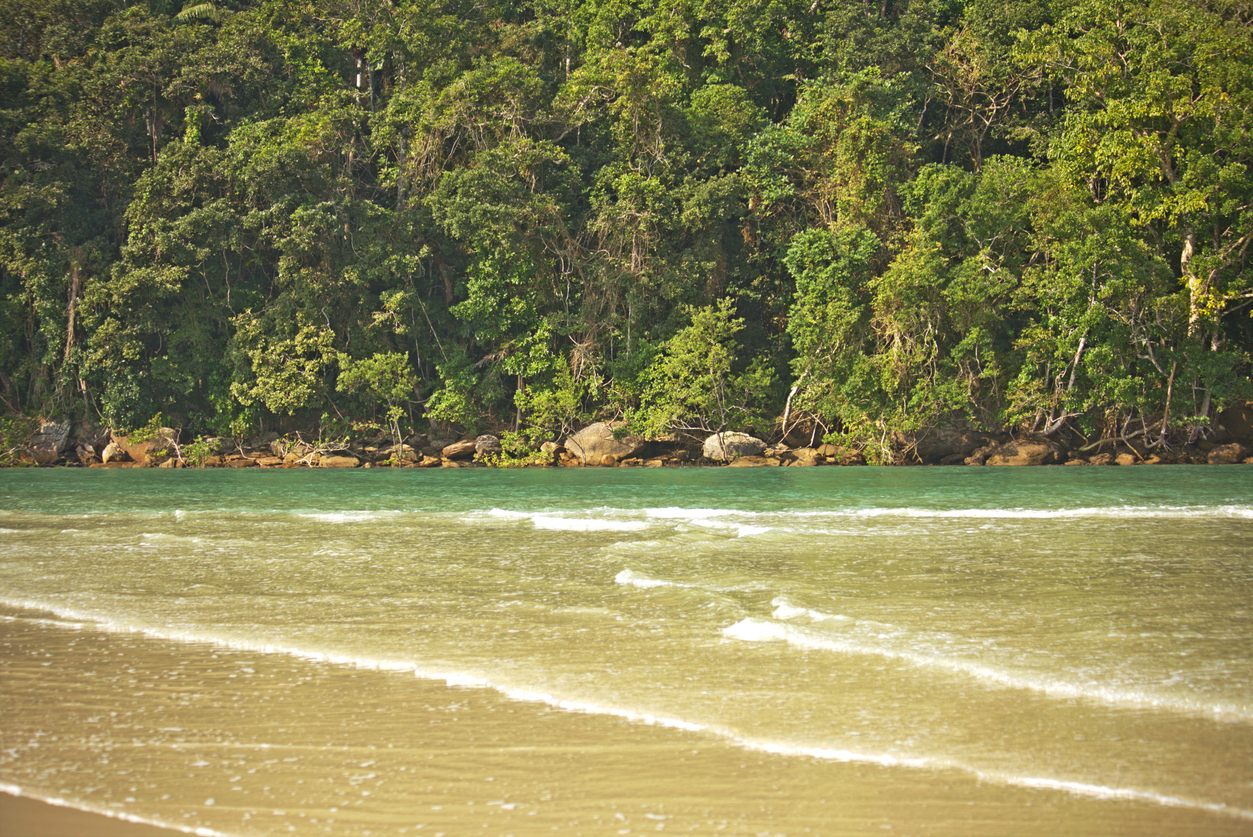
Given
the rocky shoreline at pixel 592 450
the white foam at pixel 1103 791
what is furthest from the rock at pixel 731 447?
the white foam at pixel 1103 791

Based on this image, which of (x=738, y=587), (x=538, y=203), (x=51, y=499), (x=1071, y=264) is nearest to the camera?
(x=738, y=587)

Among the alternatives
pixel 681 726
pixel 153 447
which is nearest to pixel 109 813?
pixel 681 726

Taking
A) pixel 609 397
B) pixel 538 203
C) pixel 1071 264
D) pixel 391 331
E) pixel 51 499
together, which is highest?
pixel 538 203

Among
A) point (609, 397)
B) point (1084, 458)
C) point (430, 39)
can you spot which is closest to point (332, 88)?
point (430, 39)

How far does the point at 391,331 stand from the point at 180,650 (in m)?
19.1

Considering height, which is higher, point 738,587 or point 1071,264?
point 1071,264

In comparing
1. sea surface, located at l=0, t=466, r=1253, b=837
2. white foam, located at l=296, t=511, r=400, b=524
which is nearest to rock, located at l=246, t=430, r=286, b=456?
white foam, located at l=296, t=511, r=400, b=524

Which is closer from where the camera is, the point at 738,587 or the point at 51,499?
the point at 738,587

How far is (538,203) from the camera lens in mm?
21422

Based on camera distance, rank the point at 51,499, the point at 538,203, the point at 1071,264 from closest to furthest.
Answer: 1. the point at 51,499
2. the point at 1071,264
3. the point at 538,203

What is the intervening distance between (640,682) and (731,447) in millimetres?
17817

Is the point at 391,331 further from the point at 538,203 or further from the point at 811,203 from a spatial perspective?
the point at 811,203

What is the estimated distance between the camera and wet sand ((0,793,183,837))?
2.34 metres

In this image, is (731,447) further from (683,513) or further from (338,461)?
(683,513)
